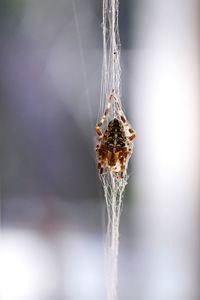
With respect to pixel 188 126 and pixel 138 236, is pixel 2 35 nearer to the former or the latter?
pixel 188 126

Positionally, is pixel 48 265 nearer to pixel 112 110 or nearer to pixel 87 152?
pixel 87 152

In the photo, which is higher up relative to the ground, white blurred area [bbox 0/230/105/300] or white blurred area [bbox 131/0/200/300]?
white blurred area [bbox 131/0/200/300]

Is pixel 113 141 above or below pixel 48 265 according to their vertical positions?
above

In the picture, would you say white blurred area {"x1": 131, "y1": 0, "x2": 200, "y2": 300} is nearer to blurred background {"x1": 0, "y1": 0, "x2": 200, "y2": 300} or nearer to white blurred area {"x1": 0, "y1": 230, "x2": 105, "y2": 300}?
blurred background {"x1": 0, "y1": 0, "x2": 200, "y2": 300}

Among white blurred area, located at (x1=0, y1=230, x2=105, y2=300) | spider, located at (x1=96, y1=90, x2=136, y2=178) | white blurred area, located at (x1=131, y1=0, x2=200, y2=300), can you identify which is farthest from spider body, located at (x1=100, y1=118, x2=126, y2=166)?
white blurred area, located at (x1=0, y1=230, x2=105, y2=300)

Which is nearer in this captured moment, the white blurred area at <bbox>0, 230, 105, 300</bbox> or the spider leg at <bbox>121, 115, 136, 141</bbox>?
the spider leg at <bbox>121, 115, 136, 141</bbox>

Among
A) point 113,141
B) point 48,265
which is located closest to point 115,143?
point 113,141

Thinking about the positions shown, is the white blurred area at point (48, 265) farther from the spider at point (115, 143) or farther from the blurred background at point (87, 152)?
the spider at point (115, 143)
